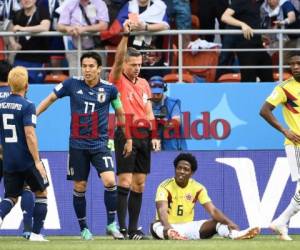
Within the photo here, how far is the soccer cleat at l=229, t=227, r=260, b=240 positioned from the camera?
54.8 feet

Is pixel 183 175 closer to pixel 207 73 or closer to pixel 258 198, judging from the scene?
pixel 258 198

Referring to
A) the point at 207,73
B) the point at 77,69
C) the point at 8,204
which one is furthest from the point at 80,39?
the point at 8,204

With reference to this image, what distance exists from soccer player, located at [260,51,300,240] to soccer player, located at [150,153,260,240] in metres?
0.58

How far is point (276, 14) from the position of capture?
858 inches

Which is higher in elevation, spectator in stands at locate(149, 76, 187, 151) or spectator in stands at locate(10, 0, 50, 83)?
spectator in stands at locate(10, 0, 50, 83)

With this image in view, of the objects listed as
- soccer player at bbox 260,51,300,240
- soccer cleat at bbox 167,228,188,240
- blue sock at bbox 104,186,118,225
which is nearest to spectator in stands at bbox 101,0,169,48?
soccer player at bbox 260,51,300,240

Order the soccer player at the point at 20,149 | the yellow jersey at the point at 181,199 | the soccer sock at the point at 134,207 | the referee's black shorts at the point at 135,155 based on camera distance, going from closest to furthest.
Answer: the soccer player at the point at 20,149
the referee's black shorts at the point at 135,155
the soccer sock at the point at 134,207
the yellow jersey at the point at 181,199

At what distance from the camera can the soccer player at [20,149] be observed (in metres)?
16.1

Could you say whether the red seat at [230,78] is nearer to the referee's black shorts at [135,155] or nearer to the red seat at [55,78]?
the red seat at [55,78]

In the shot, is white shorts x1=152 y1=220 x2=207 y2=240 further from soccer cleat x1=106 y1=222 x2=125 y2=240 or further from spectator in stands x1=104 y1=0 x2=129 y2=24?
spectator in stands x1=104 y1=0 x2=129 y2=24

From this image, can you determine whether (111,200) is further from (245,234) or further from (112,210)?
(245,234)

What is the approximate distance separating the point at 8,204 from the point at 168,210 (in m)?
2.45

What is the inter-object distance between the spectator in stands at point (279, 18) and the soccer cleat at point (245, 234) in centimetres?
546

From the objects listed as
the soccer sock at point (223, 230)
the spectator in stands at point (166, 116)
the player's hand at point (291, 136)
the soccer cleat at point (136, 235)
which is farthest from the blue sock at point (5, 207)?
the spectator in stands at point (166, 116)
